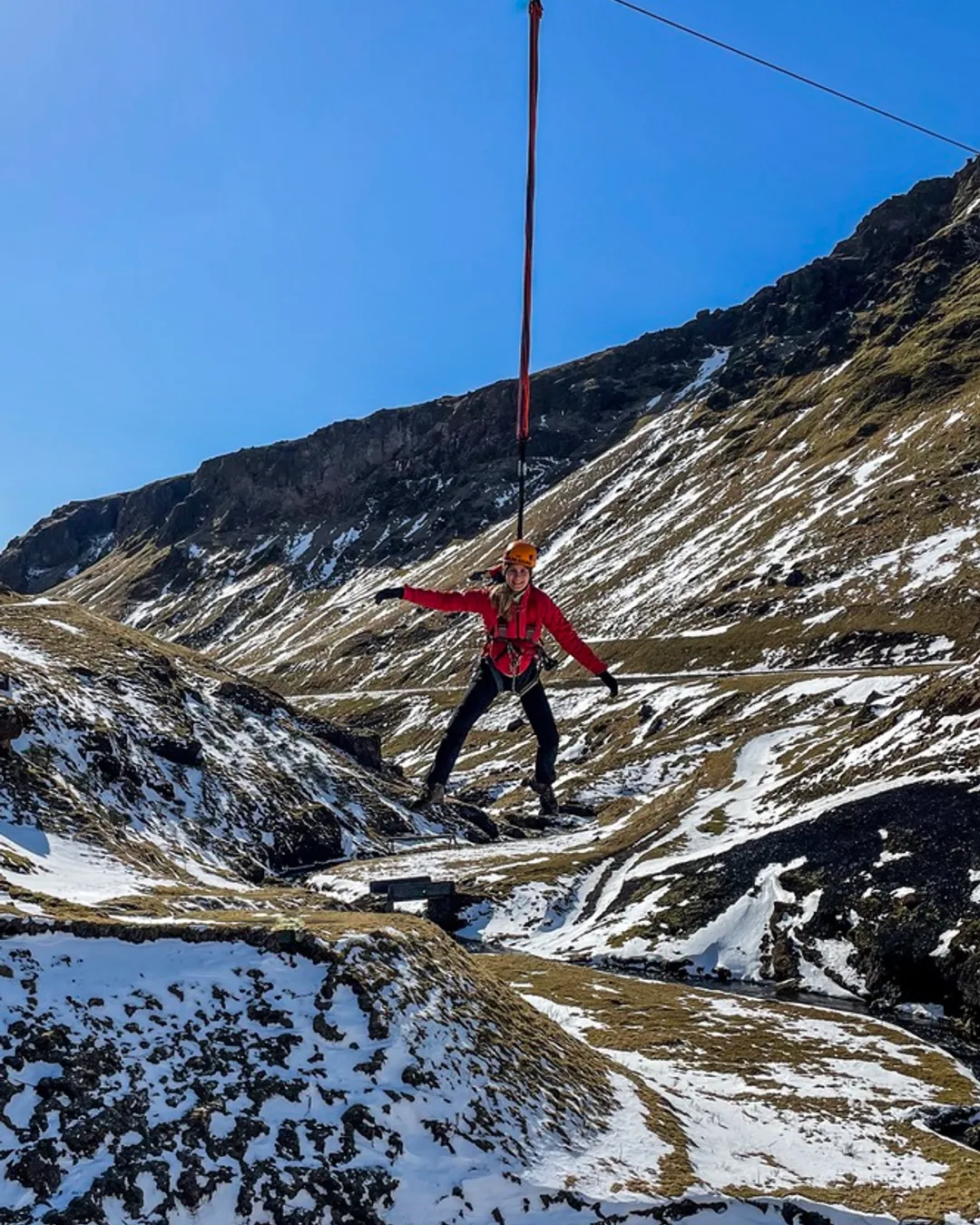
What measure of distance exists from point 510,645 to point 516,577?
3.92ft

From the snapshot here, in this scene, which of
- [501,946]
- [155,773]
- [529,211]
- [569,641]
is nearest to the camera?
[529,211]

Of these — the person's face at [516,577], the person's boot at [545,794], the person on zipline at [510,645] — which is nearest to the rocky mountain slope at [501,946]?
the person's boot at [545,794]

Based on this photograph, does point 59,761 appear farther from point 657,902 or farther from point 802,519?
point 802,519

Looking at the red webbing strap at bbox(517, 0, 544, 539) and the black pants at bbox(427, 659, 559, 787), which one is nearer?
the red webbing strap at bbox(517, 0, 544, 539)

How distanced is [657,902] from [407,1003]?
34.6 metres

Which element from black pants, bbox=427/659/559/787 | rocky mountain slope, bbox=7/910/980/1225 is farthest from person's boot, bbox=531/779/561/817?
rocky mountain slope, bbox=7/910/980/1225

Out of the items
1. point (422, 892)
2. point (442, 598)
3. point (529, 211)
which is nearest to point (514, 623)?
point (442, 598)

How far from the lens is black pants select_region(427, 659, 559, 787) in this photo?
1542 cm

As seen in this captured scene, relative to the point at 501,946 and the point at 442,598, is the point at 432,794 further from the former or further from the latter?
the point at 501,946

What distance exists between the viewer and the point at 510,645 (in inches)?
591

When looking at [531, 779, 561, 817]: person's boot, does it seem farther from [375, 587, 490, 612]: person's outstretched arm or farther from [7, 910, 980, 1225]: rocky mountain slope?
[7, 910, 980, 1225]: rocky mountain slope

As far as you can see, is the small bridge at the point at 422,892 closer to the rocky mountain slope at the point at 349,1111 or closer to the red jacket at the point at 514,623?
the rocky mountain slope at the point at 349,1111

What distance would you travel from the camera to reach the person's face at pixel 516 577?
1462 cm

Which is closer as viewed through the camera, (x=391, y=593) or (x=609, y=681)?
(x=391, y=593)
